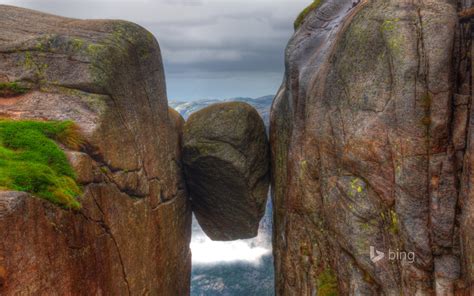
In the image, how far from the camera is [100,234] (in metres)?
13.7

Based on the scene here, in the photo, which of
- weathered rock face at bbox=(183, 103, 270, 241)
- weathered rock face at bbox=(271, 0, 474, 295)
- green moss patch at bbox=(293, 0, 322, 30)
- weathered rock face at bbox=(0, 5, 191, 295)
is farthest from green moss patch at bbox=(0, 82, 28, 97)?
green moss patch at bbox=(293, 0, 322, 30)

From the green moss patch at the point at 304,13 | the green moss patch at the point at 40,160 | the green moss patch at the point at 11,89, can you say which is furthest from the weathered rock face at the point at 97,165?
Result: the green moss patch at the point at 304,13

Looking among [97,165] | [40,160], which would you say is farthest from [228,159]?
[40,160]

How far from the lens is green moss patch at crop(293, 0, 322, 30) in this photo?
21.4 m

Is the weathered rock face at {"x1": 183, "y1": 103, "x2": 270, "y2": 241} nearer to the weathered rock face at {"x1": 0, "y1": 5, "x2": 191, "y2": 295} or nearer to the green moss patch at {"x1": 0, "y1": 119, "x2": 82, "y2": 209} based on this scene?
the weathered rock face at {"x1": 0, "y1": 5, "x2": 191, "y2": 295}

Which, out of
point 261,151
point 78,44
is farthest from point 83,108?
point 261,151

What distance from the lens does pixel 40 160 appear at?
12.1 meters

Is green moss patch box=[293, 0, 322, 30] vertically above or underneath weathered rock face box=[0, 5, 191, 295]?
above

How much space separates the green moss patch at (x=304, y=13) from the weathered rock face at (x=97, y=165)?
332 inches

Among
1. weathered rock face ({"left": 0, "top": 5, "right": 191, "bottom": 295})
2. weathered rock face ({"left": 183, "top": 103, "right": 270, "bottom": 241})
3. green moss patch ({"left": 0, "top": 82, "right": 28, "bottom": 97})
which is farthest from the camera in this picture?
weathered rock face ({"left": 183, "top": 103, "right": 270, "bottom": 241})

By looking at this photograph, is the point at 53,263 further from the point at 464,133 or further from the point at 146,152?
the point at 464,133

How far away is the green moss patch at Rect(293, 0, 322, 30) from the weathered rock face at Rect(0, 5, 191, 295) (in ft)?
27.7

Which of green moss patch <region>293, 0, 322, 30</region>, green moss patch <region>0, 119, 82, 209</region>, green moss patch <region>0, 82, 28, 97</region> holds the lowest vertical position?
green moss patch <region>0, 119, 82, 209</region>

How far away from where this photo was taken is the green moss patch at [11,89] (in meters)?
15.3
